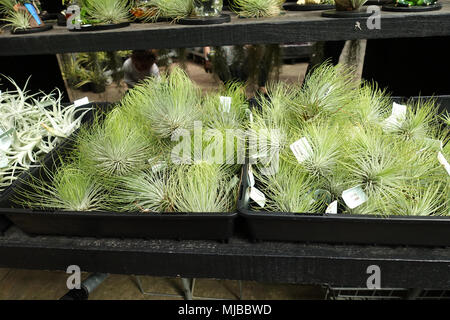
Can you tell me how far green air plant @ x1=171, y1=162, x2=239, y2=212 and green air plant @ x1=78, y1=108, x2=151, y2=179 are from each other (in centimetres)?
11

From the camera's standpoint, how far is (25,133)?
0.93 metres

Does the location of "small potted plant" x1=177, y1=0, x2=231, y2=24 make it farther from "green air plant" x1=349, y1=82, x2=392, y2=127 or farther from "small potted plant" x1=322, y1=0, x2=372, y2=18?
"green air plant" x1=349, y1=82, x2=392, y2=127

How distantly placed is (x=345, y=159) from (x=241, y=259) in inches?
12.4

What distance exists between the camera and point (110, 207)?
0.74m

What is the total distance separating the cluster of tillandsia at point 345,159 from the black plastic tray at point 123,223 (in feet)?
0.45

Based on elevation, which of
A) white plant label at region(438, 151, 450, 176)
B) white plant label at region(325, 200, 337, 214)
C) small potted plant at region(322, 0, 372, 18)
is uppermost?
small potted plant at region(322, 0, 372, 18)

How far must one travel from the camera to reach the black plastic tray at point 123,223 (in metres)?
0.64

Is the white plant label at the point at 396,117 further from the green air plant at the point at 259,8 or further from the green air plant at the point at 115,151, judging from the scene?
the green air plant at the point at 115,151

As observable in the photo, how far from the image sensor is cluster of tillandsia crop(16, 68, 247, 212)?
2.29 ft

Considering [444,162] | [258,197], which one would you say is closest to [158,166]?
[258,197]

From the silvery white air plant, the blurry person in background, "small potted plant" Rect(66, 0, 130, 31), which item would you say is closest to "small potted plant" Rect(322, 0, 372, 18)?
"small potted plant" Rect(66, 0, 130, 31)

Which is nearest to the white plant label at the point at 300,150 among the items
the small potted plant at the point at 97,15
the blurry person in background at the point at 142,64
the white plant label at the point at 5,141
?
the small potted plant at the point at 97,15
